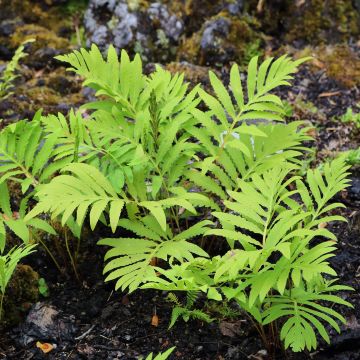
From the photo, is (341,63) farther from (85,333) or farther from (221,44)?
(85,333)

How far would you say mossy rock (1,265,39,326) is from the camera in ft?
9.46

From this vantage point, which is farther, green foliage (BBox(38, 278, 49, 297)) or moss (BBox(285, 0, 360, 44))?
moss (BBox(285, 0, 360, 44))

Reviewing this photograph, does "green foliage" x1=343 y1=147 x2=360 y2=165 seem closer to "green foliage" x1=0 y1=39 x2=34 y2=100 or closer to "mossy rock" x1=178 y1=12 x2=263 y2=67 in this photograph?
"mossy rock" x1=178 y1=12 x2=263 y2=67

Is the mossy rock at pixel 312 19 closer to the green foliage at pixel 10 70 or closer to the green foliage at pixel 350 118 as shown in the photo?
the green foliage at pixel 350 118

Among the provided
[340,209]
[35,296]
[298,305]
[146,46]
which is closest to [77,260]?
[35,296]

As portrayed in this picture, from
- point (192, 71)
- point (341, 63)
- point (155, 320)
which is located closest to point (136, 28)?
point (192, 71)

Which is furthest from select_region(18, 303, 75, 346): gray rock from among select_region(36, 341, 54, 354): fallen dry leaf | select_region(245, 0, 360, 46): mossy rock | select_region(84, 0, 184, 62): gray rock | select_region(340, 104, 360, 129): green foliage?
select_region(245, 0, 360, 46): mossy rock

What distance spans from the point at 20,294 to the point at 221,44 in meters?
3.19

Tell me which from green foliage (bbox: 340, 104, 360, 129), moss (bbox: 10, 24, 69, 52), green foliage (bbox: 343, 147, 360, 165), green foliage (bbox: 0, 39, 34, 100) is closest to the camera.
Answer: green foliage (bbox: 343, 147, 360, 165)

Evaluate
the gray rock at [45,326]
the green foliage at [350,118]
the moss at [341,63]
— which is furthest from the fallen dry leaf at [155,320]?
Answer: the moss at [341,63]

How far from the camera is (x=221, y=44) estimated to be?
511 centimetres

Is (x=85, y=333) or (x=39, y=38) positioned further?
(x=39, y=38)

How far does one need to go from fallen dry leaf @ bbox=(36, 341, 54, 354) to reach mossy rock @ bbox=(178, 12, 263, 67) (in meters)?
3.25

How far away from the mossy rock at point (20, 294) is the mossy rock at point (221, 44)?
2.90 metres
